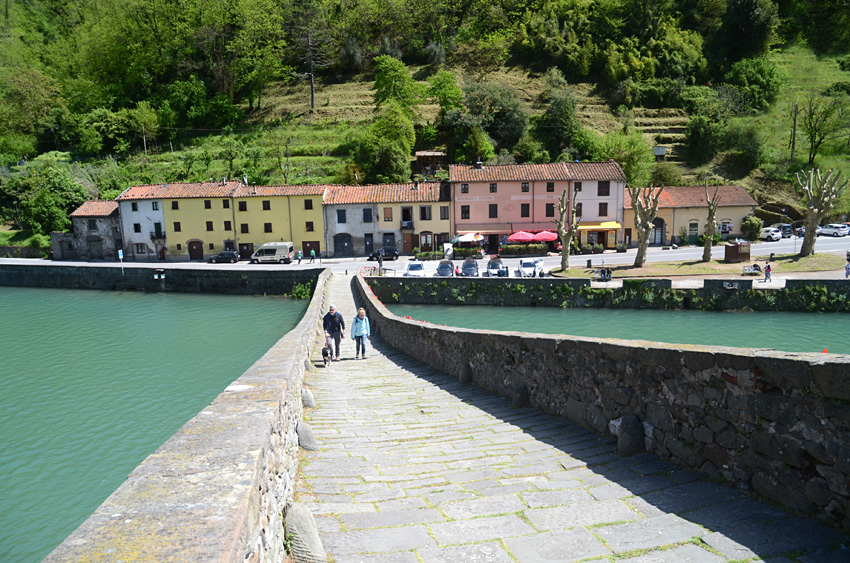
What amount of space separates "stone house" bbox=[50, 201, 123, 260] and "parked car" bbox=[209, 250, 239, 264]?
10.5m

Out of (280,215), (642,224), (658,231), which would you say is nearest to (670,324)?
(642,224)

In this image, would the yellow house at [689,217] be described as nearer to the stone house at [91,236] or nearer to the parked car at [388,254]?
the parked car at [388,254]

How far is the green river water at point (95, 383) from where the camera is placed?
12.4 m

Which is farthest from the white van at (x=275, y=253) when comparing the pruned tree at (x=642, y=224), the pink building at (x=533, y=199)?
the pruned tree at (x=642, y=224)

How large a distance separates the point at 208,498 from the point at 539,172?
46890 millimetres

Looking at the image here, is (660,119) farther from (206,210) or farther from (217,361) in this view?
(217,361)

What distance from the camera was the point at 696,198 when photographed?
48375mm

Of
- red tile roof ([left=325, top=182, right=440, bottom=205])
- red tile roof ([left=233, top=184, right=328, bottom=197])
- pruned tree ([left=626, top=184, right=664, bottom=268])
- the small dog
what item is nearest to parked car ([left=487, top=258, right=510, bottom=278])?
pruned tree ([left=626, top=184, right=664, bottom=268])

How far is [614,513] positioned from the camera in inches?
172

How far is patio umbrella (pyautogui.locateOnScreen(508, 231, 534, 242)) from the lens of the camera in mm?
43094

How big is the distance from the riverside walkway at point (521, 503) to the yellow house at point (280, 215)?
4135 centimetres

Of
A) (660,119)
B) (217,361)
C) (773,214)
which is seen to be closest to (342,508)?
(217,361)

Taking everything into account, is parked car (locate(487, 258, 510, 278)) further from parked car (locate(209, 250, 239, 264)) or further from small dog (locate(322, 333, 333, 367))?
parked car (locate(209, 250, 239, 264))

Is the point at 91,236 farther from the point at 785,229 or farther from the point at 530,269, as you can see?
the point at 785,229
